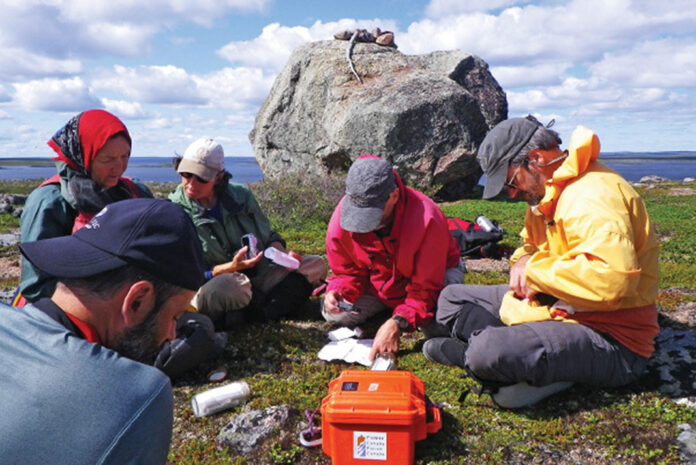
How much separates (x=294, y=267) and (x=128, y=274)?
15.4 feet

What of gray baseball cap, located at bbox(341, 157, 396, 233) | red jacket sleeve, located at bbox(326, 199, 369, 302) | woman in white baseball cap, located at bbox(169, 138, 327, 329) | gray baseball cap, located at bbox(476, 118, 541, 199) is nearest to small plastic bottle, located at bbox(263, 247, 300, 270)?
woman in white baseball cap, located at bbox(169, 138, 327, 329)

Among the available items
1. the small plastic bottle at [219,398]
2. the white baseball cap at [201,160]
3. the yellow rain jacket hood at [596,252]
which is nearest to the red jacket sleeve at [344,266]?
the white baseball cap at [201,160]

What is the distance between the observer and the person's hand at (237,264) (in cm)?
641

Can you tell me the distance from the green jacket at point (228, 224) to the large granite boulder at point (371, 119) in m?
12.2

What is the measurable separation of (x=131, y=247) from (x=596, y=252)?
3115mm

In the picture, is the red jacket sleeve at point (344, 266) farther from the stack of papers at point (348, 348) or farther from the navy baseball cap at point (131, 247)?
the navy baseball cap at point (131, 247)

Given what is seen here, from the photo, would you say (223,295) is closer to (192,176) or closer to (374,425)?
(192,176)

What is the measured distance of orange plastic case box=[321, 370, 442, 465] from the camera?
12.8 ft

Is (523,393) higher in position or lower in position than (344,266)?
lower

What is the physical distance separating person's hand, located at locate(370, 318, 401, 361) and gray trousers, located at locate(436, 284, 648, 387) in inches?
40.8

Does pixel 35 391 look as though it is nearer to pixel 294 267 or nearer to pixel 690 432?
pixel 690 432

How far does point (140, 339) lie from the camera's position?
234 centimetres

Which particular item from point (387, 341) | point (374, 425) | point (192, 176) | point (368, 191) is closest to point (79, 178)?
point (192, 176)

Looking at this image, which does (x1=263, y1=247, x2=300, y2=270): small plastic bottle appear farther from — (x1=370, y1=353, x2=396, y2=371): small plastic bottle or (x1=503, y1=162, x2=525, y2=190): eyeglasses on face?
(x1=503, y1=162, x2=525, y2=190): eyeglasses on face
